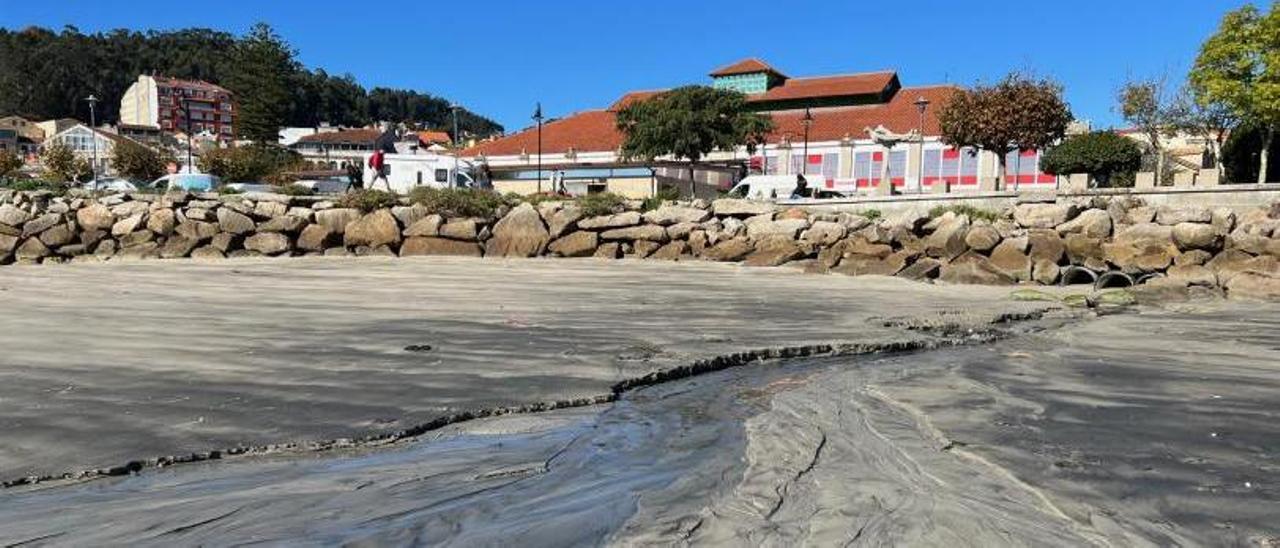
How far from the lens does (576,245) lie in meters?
20.1

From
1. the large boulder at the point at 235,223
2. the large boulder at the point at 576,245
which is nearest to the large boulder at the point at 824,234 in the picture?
the large boulder at the point at 576,245

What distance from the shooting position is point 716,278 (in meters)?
16.4

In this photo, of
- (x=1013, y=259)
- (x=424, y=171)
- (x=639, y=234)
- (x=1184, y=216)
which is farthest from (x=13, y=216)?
(x=1184, y=216)

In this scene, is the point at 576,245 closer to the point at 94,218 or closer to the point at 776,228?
the point at 776,228

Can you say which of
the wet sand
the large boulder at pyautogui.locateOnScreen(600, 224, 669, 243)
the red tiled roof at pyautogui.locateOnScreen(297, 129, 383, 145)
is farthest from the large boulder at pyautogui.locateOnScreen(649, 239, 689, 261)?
the red tiled roof at pyautogui.locateOnScreen(297, 129, 383, 145)

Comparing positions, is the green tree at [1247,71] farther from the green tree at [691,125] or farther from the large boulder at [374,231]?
the large boulder at [374,231]

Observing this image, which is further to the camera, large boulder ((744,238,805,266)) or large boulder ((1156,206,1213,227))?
large boulder ((744,238,805,266))

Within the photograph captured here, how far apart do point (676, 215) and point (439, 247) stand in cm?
513

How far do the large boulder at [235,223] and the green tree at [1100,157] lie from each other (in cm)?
2630

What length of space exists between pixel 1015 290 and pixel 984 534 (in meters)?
12.5

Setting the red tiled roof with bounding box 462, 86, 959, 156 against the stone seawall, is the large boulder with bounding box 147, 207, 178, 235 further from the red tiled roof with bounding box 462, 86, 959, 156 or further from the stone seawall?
the red tiled roof with bounding box 462, 86, 959, 156

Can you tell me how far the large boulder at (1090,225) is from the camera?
18.5 metres

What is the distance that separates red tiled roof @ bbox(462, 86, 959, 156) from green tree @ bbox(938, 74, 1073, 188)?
15.7 m

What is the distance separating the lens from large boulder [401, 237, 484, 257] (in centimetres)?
2022
